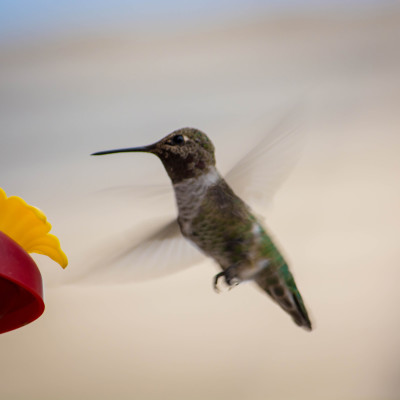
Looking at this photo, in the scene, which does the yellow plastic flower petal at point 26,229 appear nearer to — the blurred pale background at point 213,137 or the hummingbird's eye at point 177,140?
the hummingbird's eye at point 177,140

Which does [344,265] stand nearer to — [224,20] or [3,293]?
[224,20]

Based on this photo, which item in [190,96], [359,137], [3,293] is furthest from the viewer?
[190,96]

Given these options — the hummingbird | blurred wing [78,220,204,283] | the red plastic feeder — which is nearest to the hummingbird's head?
the hummingbird

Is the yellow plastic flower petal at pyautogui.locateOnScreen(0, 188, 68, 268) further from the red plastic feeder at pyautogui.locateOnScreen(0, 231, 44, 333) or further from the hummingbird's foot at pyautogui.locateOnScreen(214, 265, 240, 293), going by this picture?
the hummingbird's foot at pyautogui.locateOnScreen(214, 265, 240, 293)

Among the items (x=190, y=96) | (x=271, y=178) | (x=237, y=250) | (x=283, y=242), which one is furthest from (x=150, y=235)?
(x=190, y=96)

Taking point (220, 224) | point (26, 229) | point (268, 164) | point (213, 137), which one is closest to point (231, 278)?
point (220, 224)

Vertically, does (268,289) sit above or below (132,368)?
above

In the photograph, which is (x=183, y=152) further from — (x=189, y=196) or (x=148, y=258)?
(x=148, y=258)
